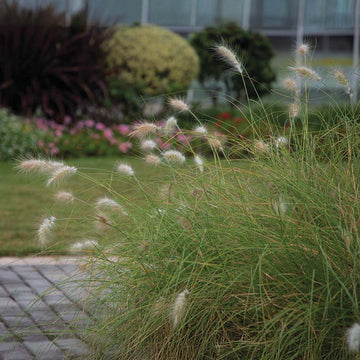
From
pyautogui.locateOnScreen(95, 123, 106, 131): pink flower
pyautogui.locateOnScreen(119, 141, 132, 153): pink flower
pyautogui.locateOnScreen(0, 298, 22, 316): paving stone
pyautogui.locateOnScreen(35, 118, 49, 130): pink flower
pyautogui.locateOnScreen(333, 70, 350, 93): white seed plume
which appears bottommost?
pyautogui.locateOnScreen(119, 141, 132, 153): pink flower

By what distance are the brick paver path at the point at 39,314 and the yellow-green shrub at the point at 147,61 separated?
7851 mm

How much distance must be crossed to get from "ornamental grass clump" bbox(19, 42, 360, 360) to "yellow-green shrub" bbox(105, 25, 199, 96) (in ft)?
31.0

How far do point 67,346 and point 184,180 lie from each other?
38.2 inches

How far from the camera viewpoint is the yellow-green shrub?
12469mm

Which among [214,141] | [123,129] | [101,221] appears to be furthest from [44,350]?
[123,129]

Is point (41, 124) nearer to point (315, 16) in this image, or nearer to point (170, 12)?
point (170, 12)

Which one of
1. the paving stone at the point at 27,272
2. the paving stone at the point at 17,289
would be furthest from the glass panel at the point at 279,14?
the paving stone at the point at 17,289

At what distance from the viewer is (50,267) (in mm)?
4797

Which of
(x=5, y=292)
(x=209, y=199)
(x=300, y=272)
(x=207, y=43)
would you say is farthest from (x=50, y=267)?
(x=207, y=43)

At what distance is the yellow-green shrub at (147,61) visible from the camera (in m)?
12.5

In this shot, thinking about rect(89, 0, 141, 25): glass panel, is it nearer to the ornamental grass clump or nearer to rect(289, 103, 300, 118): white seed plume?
rect(289, 103, 300, 118): white seed plume

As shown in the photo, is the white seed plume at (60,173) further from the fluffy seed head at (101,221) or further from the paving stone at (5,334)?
the paving stone at (5,334)

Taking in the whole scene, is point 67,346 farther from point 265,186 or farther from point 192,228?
point 265,186

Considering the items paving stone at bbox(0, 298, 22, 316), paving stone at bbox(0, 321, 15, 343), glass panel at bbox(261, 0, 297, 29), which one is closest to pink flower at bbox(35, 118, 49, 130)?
paving stone at bbox(0, 298, 22, 316)
